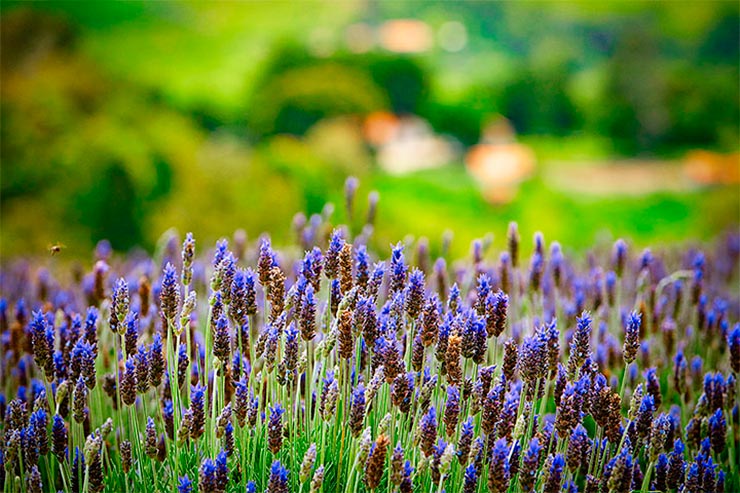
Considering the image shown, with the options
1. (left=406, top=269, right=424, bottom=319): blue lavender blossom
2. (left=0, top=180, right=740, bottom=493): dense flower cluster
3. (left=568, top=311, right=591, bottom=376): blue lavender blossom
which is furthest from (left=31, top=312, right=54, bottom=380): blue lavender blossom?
(left=568, top=311, right=591, bottom=376): blue lavender blossom

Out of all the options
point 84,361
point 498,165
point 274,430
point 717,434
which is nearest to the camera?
point 274,430

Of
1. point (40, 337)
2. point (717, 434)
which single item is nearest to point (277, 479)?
point (40, 337)

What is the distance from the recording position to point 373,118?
722 centimetres

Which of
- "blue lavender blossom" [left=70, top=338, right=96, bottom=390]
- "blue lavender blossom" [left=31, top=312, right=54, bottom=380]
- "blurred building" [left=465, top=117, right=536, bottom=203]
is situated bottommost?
"blue lavender blossom" [left=70, top=338, right=96, bottom=390]

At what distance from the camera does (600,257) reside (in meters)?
3.68

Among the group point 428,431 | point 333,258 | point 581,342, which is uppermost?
point 333,258

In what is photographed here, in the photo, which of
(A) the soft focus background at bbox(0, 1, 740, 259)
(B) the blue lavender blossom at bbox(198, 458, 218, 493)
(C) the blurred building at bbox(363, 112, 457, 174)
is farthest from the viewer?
(C) the blurred building at bbox(363, 112, 457, 174)

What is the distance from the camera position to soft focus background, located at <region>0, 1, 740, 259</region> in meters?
5.73

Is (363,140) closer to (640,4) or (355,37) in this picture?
(355,37)

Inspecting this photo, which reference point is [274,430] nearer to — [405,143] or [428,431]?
[428,431]

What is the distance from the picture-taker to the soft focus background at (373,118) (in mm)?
5727

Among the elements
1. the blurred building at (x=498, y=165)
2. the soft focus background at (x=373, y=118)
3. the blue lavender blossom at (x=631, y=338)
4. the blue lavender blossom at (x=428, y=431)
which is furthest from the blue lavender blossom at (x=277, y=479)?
the blurred building at (x=498, y=165)

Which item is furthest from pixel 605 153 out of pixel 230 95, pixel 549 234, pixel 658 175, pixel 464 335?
pixel 464 335

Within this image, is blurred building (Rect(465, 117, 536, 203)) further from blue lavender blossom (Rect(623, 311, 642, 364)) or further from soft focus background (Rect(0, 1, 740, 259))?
blue lavender blossom (Rect(623, 311, 642, 364))
